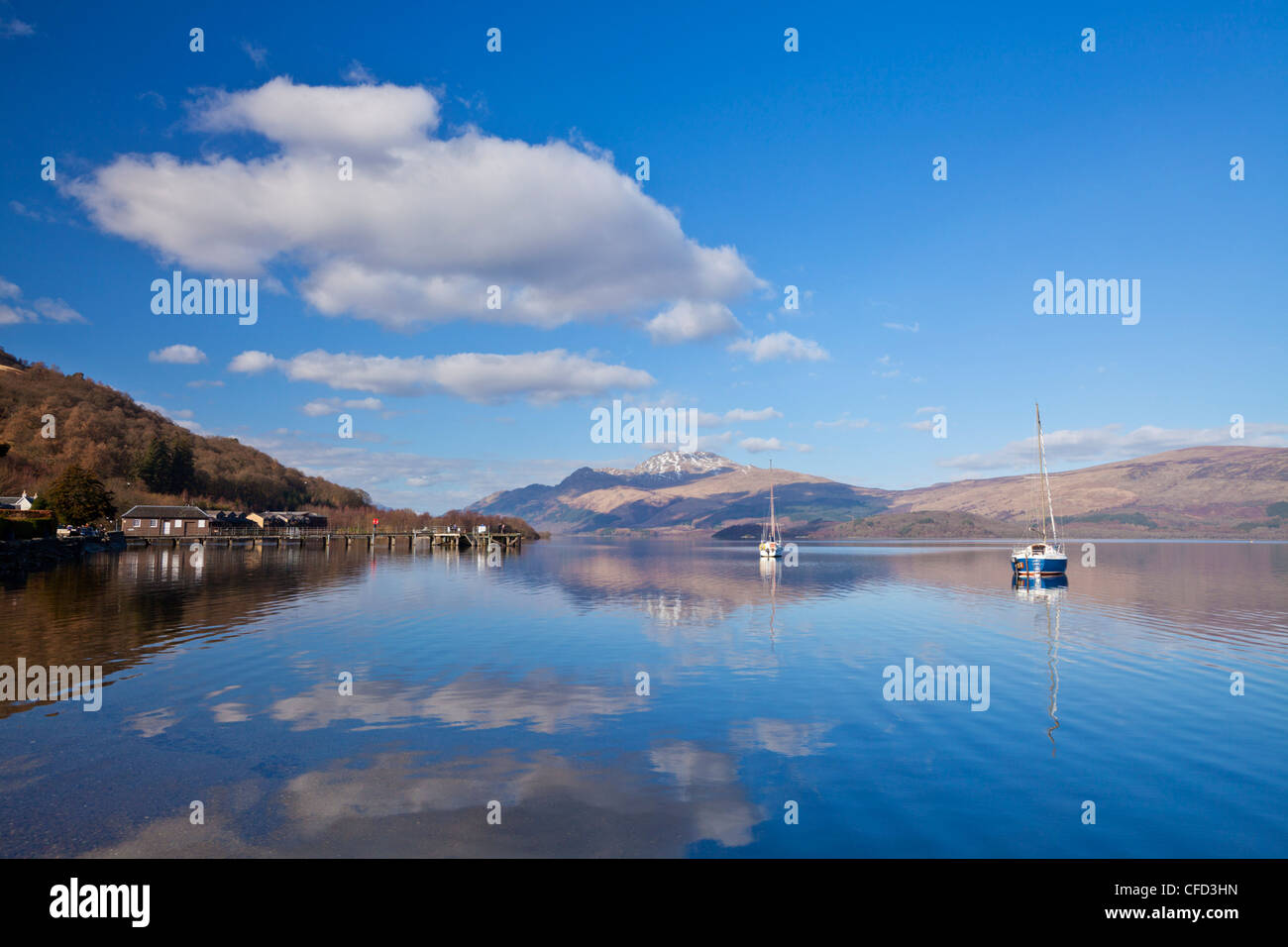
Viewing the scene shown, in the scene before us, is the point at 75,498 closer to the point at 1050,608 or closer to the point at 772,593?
the point at 772,593

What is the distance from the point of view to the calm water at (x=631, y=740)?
12375 millimetres

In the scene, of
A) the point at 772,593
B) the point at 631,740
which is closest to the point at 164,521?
the point at 772,593

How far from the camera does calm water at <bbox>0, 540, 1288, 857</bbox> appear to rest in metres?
12.4

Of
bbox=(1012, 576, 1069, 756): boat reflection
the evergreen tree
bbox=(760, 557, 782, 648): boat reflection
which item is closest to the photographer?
bbox=(1012, 576, 1069, 756): boat reflection

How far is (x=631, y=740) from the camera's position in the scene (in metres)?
18.0

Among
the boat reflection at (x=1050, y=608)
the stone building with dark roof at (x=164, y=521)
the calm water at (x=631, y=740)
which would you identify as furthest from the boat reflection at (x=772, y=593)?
the stone building with dark roof at (x=164, y=521)

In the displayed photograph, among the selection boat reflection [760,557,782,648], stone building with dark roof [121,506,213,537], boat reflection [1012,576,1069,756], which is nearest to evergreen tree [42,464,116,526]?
stone building with dark roof [121,506,213,537]

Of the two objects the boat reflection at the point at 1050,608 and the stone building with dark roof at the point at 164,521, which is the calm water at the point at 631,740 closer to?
the boat reflection at the point at 1050,608

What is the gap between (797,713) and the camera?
69.7ft

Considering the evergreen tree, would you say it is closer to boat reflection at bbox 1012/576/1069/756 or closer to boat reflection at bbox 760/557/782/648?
boat reflection at bbox 760/557/782/648

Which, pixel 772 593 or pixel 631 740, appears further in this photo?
pixel 772 593

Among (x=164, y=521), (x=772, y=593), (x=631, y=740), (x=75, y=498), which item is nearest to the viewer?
(x=631, y=740)

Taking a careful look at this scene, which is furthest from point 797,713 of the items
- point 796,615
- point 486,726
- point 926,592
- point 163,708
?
point 926,592
